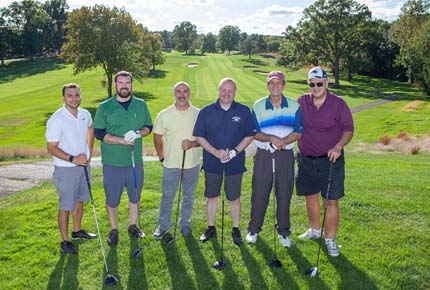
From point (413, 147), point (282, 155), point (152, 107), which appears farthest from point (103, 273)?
point (152, 107)

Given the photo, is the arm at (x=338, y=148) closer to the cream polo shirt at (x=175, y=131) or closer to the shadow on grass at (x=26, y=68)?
the cream polo shirt at (x=175, y=131)

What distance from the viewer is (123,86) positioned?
18.9 feet

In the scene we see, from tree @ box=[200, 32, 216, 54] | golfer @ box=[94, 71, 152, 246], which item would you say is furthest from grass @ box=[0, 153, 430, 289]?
tree @ box=[200, 32, 216, 54]

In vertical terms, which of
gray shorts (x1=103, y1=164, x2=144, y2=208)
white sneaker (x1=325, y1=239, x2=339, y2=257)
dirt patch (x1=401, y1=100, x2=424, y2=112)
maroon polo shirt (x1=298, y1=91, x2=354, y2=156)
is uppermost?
maroon polo shirt (x1=298, y1=91, x2=354, y2=156)

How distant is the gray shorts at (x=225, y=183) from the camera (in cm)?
603

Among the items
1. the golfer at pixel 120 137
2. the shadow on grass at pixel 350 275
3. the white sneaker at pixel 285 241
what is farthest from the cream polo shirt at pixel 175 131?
the shadow on grass at pixel 350 275

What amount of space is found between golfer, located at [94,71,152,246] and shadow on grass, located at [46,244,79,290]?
0.64 meters

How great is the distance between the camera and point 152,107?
33562 mm

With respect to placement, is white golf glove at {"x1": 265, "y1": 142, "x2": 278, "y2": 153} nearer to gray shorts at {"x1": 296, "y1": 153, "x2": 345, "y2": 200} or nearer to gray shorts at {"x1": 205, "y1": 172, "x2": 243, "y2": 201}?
gray shorts at {"x1": 296, "y1": 153, "x2": 345, "y2": 200}

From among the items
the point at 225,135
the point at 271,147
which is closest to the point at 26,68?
the point at 225,135

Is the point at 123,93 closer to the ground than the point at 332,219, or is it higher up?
higher up

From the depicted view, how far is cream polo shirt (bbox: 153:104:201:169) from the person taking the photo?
6.01 m

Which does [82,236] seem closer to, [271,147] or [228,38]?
[271,147]

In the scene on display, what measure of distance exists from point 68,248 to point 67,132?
1.64 meters
